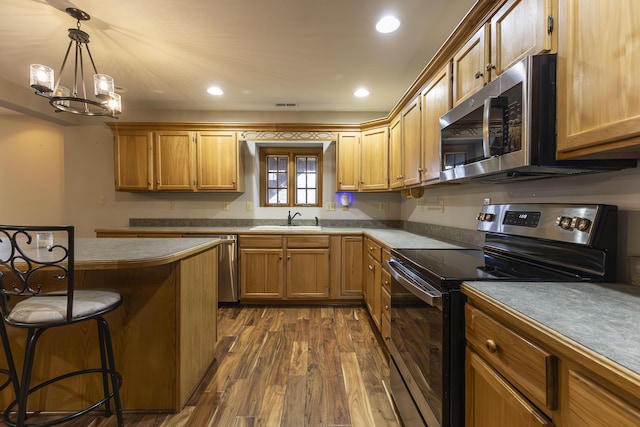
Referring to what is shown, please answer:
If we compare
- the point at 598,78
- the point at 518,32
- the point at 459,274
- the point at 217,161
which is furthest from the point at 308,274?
the point at 598,78

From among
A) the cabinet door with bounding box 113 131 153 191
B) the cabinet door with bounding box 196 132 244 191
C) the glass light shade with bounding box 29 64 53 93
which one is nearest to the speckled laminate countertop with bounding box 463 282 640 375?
the glass light shade with bounding box 29 64 53 93

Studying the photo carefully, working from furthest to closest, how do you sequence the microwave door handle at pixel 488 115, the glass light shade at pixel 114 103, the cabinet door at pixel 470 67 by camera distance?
the glass light shade at pixel 114 103
the cabinet door at pixel 470 67
the microwave door handle at pixel 488 115

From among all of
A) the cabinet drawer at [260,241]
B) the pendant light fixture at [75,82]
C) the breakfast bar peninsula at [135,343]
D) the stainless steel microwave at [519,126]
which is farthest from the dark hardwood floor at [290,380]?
the pendant light fixture at [75,82]

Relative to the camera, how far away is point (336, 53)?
7.78 feet

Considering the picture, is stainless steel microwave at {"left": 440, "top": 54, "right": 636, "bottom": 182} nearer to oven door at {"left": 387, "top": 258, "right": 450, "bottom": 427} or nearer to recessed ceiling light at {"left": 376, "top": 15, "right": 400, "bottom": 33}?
oven door at {"left": 387, "top": 258, "right": 450, "bottom": 427}

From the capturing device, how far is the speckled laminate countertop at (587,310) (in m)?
→ 0.56

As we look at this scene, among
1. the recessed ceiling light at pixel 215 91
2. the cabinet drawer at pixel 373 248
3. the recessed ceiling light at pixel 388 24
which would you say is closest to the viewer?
the recessed ceiling light at pixel 388 24

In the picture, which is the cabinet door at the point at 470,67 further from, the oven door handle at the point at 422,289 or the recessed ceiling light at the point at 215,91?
the recessed ceiling light at the point at 215,91

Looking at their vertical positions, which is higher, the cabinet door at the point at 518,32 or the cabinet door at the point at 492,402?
the cabinet door at the point at 518,32

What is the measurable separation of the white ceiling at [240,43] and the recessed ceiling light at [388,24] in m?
0.05

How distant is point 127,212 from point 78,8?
8.57 ft

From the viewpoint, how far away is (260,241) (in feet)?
10.6

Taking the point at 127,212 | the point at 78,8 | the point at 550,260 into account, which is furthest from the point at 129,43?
the point at 550,260

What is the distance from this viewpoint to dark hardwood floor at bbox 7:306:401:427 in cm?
155
